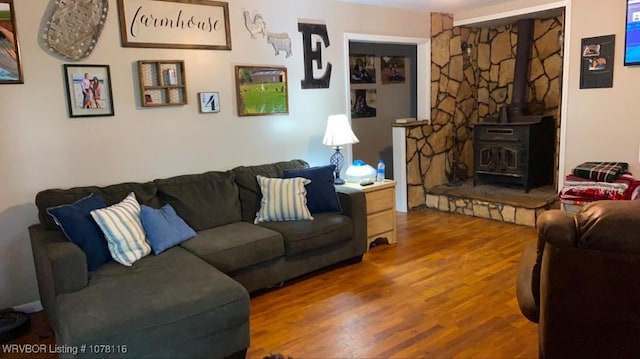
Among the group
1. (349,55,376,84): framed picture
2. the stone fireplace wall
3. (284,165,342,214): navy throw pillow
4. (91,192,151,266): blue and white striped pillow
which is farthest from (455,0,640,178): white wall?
(91,192,151,266): blue and white striped pillow

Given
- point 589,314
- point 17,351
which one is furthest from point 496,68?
point 17,351

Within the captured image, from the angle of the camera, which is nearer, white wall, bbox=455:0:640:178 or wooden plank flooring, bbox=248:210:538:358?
wooden plank flooring, bbox=248:210:538:358

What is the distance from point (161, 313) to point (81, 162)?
162cm

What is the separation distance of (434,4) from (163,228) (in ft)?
12.1

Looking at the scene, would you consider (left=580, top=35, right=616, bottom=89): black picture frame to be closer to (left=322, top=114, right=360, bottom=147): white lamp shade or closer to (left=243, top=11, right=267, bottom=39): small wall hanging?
(left=322, top=114, right=360, bottom=147): white lamp shade

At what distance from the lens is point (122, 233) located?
274 cm

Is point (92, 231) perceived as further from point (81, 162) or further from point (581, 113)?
point (581, 113)

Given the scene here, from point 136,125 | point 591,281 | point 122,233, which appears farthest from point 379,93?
point 591,281

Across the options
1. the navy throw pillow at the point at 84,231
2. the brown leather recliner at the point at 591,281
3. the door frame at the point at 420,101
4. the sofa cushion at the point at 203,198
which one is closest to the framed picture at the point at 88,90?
the sofa cushion at the point at 203,198

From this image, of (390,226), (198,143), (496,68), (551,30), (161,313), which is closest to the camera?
(161,313)

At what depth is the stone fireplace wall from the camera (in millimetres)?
5395

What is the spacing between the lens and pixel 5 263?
300 centimetres

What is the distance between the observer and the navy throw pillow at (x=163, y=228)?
9.51 feet

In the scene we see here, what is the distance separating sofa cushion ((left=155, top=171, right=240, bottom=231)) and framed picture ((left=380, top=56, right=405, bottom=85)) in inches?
131
